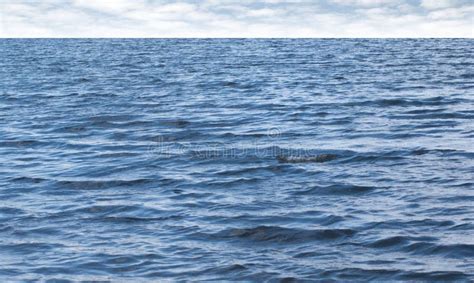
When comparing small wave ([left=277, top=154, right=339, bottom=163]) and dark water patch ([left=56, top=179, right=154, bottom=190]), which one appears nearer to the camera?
dark water patch ([left=56, top=179, right=154, bottom=190])

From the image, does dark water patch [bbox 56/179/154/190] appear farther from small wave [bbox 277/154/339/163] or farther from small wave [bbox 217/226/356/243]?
small wave [bbox 217/226/356/243]

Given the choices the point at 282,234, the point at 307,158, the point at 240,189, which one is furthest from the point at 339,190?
the point at 307,158

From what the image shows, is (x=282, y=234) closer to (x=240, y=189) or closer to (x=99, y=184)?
(x=240, y=189)

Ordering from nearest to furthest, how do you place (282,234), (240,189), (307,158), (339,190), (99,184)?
(282,234), (339,190), (240,189), (99,184), (307,158)

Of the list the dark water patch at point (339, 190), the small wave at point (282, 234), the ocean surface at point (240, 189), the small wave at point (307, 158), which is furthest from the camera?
the small wave at point (307, 158)

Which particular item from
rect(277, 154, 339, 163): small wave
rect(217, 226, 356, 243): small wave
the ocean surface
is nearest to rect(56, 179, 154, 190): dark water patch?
the ocean surface

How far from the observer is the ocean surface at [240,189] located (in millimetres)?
10117

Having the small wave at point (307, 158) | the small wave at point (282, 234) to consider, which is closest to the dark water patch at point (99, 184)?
the small wave at point (307, 158)

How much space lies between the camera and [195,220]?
12.3 metres

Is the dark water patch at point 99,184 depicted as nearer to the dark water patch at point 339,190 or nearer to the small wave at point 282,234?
the dark water patch at point 339,190

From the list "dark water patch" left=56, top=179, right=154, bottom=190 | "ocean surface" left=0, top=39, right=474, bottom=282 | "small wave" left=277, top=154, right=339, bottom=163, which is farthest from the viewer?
"small wave" left=277, top=154, right=339, bottom=163

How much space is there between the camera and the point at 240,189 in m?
14.4

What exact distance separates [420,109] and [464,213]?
14025mm

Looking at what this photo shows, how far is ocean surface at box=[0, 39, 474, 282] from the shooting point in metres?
10.1
